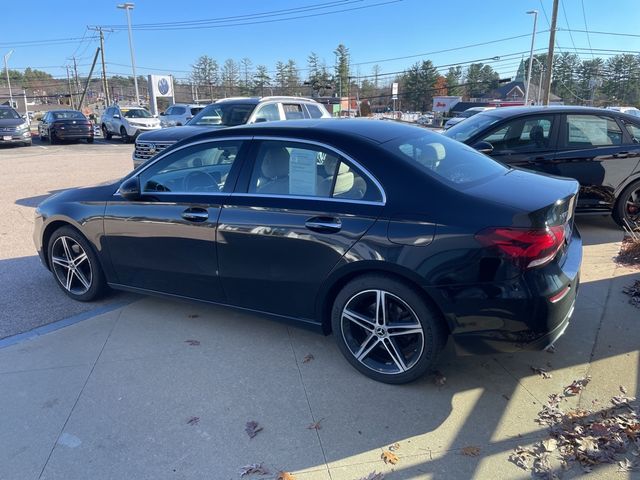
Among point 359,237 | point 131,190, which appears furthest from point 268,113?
point 359,237

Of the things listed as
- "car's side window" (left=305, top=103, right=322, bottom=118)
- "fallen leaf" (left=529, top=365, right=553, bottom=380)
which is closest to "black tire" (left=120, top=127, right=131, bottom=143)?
"car's side window" (left=305, top=103, right=322, bottom=118)

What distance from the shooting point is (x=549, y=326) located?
9.23ft

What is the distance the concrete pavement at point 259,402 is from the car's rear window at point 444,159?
1140mm

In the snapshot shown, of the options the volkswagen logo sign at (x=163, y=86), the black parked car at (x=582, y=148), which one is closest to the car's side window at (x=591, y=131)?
the black parked car at (x=582, y=148)

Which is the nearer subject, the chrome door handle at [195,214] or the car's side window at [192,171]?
the chrome door handle at [195,214]

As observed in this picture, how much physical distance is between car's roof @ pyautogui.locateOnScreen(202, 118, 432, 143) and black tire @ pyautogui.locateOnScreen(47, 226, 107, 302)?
1.65 metres

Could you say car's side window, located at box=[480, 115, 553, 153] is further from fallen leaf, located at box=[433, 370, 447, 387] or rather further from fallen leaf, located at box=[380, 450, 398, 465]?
fallen leaf, located at box=[380, 450, 398, 465]

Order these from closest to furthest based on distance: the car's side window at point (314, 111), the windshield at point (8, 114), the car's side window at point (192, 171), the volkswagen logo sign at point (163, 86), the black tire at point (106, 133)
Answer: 1. the car's side window at point (192, 171)
2. the car's side window at point (314, 111)
3. the windshield at point (8, 114)
4. the black tire at point (106, 133)
5. the volkswagen logo sign at point (163, 86)

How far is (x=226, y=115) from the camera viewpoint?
9.78 meters

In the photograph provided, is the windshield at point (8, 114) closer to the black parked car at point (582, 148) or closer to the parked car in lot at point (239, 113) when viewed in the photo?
the parked car in lot at point (239, 113)

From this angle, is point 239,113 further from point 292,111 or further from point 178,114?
point 178,114

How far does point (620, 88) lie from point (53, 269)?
323ft

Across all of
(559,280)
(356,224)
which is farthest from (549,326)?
(356,224)

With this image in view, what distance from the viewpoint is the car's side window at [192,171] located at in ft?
12.3
